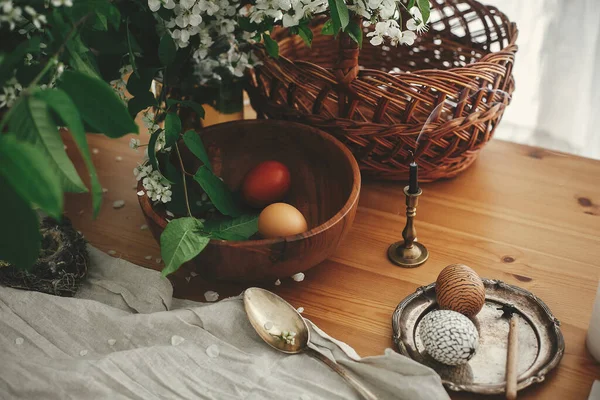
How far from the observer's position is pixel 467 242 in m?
0.97

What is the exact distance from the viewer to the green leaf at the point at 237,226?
2.91 ft

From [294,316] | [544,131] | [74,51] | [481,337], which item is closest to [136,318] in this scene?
[294,316]

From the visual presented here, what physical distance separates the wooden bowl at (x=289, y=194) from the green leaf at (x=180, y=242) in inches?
1.0

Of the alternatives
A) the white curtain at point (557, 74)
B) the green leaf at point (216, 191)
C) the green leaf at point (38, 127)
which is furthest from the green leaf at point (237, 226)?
the white curtain at point (557, 74)

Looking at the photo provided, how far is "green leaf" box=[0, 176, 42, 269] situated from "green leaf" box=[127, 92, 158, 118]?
1.00 feet

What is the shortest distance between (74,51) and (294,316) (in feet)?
1.37

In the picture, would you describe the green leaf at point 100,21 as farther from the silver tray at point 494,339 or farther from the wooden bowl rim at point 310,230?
the silver tray at point 494,339

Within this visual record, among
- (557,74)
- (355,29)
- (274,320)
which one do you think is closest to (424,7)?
(355,29)

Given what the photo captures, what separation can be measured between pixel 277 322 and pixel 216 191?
22 cm

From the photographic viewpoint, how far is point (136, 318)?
0.81 meters

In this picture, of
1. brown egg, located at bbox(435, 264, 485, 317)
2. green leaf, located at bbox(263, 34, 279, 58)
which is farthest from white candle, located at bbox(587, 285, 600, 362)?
green leaf, located at bbox(263, 34, 279, 58)

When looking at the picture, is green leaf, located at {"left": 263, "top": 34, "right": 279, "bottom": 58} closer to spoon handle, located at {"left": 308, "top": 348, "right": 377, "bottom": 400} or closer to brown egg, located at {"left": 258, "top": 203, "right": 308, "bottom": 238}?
brown egg, located at {"left": 258, "top": 203, "right": 308, "bottom": 238}

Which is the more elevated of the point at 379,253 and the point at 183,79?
the point at 183,79

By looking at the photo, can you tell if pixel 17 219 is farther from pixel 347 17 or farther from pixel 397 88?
pixel 397 88
